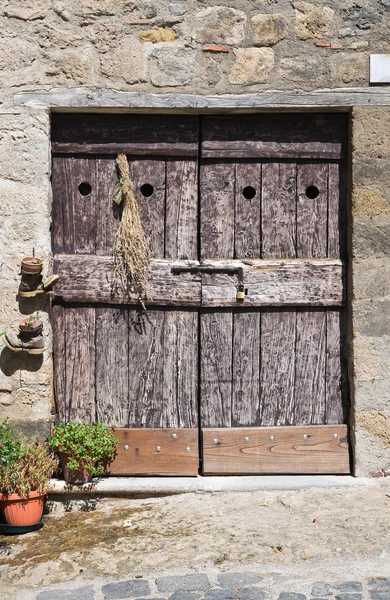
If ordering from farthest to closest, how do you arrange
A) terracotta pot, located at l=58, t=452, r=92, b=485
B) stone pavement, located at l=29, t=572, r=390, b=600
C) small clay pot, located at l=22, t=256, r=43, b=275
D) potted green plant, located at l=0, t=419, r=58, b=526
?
1. terracotta pot, located at l=58, t=452, r=92, b=485
2. small clay pot, located at l=22, t=256, r=43, b=275
3. potted green plant, located at l=0, t=419, r=58, b=526
4. stone pavement, located at l=29, t=572, r=390, b=600

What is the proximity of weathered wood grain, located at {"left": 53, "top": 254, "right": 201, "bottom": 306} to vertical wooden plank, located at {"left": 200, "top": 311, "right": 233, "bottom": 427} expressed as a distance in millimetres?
184

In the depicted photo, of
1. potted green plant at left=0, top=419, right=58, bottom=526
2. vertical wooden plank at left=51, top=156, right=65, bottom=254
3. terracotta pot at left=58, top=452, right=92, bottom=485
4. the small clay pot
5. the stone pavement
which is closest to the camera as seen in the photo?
the stone pavement

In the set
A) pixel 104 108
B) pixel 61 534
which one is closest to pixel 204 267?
pixel 104 108

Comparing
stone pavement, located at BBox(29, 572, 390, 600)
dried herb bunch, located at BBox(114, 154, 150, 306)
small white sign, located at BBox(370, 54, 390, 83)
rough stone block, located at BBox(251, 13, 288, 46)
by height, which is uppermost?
rough stone block, located at BBox(251, 13, 288, 46)

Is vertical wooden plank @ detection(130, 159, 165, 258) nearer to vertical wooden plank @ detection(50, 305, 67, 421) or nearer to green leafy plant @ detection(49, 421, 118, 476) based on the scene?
vertical wooden plank @ detection(50, 305, 67, 421)

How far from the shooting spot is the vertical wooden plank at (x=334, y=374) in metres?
4.45

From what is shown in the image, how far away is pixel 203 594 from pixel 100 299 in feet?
6.15

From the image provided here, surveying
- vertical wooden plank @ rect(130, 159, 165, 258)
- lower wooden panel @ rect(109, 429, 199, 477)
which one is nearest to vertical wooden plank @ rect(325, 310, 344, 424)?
lower wooden panel @ rect(109, 429, 199, 477)

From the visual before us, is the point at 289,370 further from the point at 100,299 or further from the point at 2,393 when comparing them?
the point at 2,393

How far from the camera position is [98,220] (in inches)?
173

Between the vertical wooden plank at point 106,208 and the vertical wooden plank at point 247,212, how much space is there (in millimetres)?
738

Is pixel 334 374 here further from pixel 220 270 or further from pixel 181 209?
pixel 181 209

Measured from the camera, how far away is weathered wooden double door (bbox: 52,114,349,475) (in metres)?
4.37

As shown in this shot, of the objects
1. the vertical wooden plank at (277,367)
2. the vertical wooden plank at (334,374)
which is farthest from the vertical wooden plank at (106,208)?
the vertical wooden plank at (334,374)
